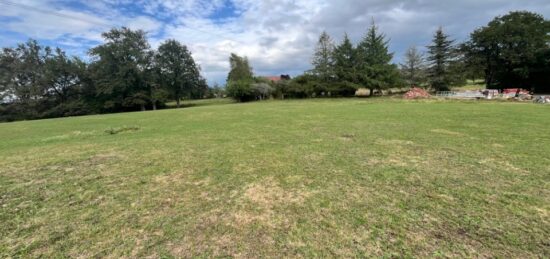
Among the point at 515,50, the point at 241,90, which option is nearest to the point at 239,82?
the point at 241,90

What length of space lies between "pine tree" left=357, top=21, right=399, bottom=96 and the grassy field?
956 inches

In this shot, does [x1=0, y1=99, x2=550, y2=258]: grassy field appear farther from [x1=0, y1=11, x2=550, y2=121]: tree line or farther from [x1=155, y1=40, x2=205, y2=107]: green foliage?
[x1=155, y1=40, x2=205, y2=107]: green foliage

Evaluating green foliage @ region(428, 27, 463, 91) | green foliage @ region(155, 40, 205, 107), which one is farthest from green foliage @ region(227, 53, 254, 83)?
green foliage @ region(428, 27, 463, 91)

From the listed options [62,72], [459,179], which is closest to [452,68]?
[459,179]

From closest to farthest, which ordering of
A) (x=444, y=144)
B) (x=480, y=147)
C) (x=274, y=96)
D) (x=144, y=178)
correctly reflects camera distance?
1. (x=144, y=178)
2. (x=480, y=147)
3. (x=444, y=144)
4. (x=274, y=96)

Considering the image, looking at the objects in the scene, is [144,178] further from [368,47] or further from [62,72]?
[62,72]

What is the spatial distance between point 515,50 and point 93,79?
56.0m

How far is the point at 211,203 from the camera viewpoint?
3.39 m

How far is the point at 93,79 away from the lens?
35062 millimetres

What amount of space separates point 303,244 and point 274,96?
37484 mm

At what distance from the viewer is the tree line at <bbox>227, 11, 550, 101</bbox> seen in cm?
2917

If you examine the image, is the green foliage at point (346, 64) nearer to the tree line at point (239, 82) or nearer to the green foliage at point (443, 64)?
the tree line at point (239, 82)

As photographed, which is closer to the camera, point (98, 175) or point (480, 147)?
point (98, 175)

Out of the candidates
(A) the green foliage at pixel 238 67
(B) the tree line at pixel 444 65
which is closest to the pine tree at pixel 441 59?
(B) the tree line at pixel 444 65
